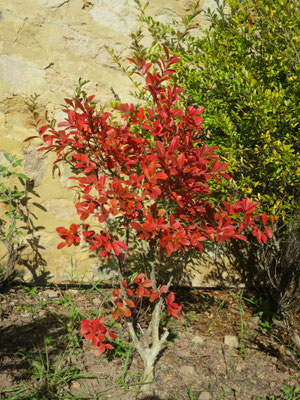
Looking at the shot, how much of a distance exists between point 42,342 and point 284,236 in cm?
180

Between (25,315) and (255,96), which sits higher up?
(255,96)

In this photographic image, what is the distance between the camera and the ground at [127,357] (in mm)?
1777

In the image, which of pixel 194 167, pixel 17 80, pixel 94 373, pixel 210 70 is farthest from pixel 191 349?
pixel 17 80

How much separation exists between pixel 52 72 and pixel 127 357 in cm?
204

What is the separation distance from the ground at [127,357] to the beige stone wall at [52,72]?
1.08ft

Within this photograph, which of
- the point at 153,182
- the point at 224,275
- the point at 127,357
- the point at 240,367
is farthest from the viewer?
the point at 224,275

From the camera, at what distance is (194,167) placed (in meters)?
1.68

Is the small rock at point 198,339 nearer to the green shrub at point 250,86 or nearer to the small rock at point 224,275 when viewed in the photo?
the small rock at point 224,275

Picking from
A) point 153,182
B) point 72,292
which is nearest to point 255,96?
point 153,182

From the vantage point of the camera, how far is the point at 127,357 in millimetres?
1898

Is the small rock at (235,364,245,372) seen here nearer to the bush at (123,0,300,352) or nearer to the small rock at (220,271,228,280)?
the bush at (123,0,300,352)

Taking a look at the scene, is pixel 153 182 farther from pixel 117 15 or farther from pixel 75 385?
pixel 117 15

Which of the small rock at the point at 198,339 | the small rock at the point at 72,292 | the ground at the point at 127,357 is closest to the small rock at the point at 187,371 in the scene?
the ground at the point at 127,357

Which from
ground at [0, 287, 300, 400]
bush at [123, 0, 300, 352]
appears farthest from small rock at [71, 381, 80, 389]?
bush at [123, 0, 300, 352]
